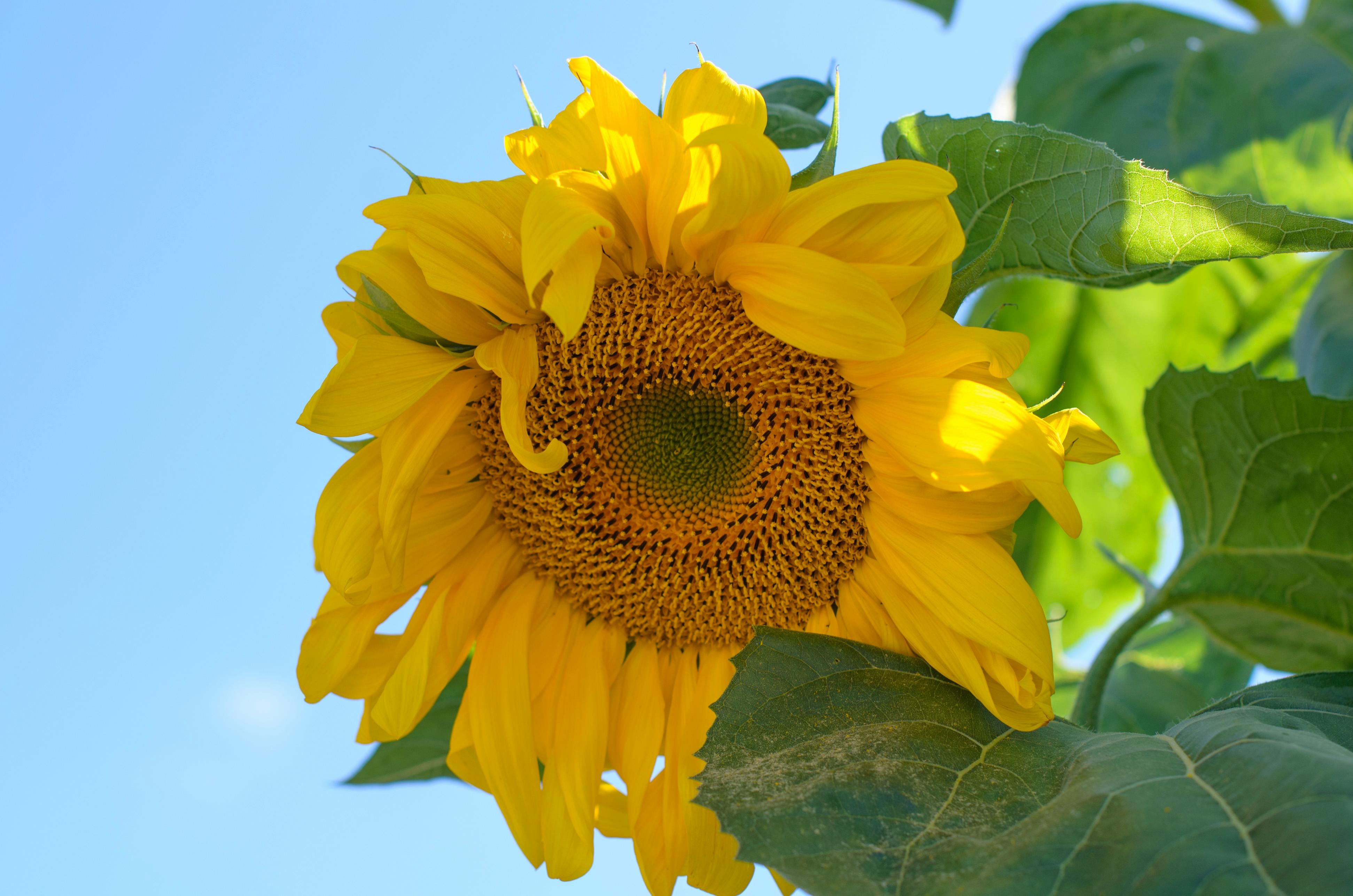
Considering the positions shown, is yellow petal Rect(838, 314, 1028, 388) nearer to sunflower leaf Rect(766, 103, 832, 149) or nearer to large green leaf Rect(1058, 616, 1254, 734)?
sunflower leaf Rect(766, 103, 832, 149)

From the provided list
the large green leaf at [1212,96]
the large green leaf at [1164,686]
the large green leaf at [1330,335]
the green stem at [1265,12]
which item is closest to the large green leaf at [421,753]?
the large green leaf at [1164,686]

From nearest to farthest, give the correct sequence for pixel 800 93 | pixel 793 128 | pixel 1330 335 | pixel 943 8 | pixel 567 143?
pixel 567 143 → pixel 793 128 → pixel 800 93 → pixel 943 8 → pixel 1330 335

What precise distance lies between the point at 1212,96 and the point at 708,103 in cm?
229

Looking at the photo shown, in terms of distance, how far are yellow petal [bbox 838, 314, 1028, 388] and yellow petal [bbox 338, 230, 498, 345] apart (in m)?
0.59

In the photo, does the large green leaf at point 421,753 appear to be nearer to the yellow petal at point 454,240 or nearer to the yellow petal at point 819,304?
the yellow petal at point 454,240

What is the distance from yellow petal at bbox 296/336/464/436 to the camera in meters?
1.37

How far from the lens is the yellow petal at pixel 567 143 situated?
1.38 metres

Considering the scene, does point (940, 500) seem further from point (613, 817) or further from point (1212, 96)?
point (1212, 96)

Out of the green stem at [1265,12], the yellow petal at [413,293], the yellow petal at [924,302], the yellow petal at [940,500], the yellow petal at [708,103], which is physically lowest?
the yellow petal at [940,500]

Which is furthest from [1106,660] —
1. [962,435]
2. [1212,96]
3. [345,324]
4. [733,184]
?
[1212,96]

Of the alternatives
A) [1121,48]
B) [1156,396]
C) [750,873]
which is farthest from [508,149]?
[1121,48]

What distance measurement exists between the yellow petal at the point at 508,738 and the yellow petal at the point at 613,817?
0.11m

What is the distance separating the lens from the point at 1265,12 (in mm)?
3379

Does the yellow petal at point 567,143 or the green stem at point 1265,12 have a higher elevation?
the green stem at point 1265,12
